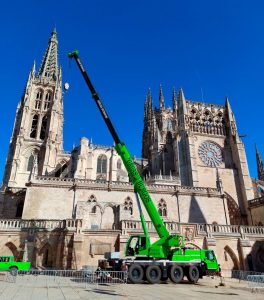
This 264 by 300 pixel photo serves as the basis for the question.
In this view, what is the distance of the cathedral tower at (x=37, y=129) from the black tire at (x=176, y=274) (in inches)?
1301

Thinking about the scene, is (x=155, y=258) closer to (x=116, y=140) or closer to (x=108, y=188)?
(x=116, y=140)

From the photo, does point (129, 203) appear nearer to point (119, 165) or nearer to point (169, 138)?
point (119, 165)

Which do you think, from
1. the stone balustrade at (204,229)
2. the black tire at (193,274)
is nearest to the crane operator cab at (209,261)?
the black tire at (193,274)

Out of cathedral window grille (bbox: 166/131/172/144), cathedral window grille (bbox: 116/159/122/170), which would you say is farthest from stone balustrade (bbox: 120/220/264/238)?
cathedral window grille (bbox: 166/131/172/144)

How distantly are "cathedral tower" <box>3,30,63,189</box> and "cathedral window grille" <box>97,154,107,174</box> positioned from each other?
28.1 feet

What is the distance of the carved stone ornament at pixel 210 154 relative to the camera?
4050cm

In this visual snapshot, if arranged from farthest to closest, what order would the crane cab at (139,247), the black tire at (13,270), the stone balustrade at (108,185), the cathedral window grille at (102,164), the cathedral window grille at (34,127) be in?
the cathedral window grille at (34,127)
the cathedral window grille at (102,164)
the stone balustrade at (108,185)
the crane cab at (139,247)
the black tire at (13,270)

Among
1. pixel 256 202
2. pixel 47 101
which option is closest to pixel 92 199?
pixel 256 202

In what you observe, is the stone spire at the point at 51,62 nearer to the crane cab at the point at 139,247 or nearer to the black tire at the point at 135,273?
the crane cab at the point at 139,247

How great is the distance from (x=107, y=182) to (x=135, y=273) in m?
15.2

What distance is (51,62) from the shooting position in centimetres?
6469

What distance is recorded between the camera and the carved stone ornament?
133 feet

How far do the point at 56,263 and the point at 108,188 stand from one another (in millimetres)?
10933

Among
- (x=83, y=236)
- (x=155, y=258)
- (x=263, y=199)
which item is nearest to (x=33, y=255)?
(x=83, y=236)
